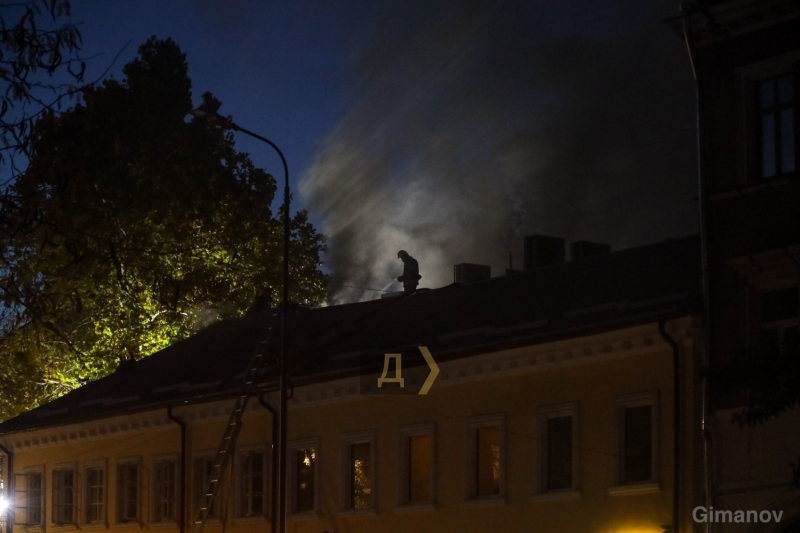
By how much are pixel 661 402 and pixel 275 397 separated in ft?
36.0

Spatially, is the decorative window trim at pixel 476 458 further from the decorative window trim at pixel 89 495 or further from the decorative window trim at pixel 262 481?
the decorative window trim at pixel 89 495

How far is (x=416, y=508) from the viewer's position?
88.8 ft

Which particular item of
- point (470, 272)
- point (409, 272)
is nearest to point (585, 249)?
point (470, 272)

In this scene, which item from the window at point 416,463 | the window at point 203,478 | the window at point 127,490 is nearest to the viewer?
the window at point 416,463

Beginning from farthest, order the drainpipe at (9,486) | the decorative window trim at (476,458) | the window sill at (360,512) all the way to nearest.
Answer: the drainpipe at (9,486) → the window sill at (360,512) → the decorative window trim at (476,458)

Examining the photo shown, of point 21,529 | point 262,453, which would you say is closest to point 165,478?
point 262,453

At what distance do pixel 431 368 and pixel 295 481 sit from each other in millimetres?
5316

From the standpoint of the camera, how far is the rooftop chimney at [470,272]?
119ft

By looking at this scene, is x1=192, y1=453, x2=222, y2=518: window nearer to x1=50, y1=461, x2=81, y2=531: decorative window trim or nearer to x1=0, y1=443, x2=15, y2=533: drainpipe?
x1=50, y1=461, x2=81, y2=531: decorative window trim

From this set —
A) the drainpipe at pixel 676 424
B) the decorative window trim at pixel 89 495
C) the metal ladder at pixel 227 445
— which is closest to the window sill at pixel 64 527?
the decorative window trim at pixel 89 495

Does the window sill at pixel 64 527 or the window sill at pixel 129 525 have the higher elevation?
the window sill at pixel 129 525

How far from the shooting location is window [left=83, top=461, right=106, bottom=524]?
120 ft

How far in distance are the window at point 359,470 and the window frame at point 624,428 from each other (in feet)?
21.7

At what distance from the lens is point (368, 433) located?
28500mm
